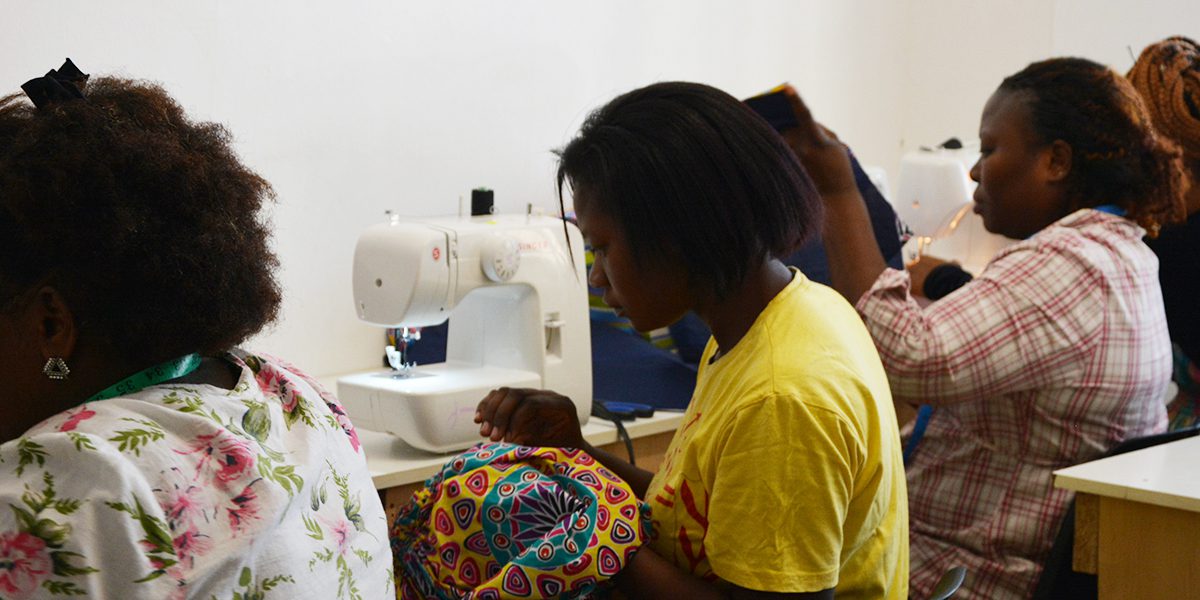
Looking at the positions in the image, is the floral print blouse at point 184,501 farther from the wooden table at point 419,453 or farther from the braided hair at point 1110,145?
the braided hair at point 1110,145

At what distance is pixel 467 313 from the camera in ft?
7.73

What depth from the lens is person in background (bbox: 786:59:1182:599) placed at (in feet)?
6.56

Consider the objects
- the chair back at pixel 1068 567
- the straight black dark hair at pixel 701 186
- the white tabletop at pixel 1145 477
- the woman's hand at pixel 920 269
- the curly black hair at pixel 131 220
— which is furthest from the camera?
the woman's hand at pixel 920 269

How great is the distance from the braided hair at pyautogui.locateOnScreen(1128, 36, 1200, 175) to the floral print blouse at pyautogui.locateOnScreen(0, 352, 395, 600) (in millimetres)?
1966

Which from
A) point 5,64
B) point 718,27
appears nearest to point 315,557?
point 5,64

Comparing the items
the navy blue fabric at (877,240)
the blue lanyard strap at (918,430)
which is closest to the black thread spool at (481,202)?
the navy blue fabric at (877,240)

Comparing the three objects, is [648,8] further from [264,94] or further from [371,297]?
[371,297]

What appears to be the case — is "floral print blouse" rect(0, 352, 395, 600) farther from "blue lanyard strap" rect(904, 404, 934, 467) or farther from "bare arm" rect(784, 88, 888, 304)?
"blue lanyard strap" rect(904, 404, 934, 467)

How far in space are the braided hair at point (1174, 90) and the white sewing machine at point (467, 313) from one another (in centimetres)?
119

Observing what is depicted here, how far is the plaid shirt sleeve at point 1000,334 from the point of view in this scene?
6.51ft

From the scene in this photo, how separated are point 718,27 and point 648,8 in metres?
0.31

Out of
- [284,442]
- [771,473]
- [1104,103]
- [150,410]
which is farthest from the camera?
[1104,103]

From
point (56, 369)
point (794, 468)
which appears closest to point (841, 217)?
point (794, 468)

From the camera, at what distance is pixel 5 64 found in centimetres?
218
